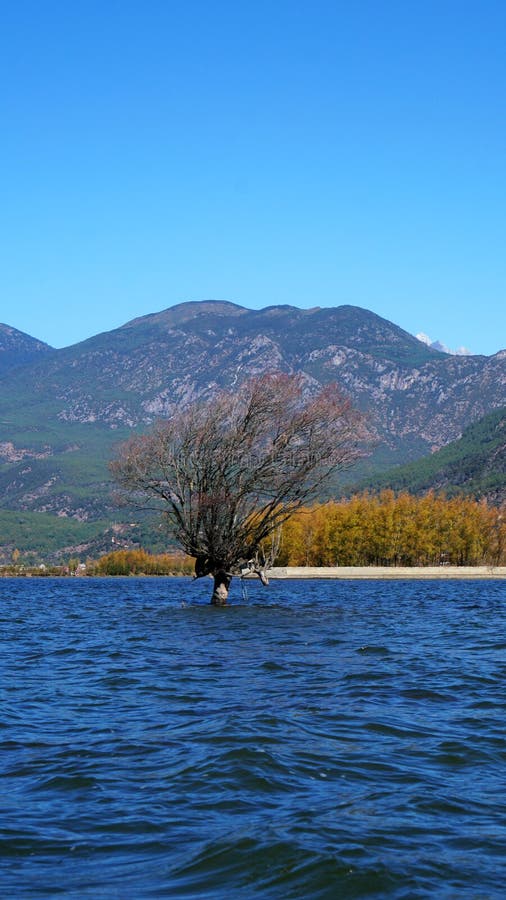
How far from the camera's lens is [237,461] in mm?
51219

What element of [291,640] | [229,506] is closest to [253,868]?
[291,640]

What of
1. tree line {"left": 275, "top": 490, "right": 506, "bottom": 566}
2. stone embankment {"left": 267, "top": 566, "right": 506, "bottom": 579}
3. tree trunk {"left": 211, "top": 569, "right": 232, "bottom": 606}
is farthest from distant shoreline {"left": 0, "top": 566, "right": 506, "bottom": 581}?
tree trunk {"left": 211, "top": 569, "right": 232, "bottom": 606}

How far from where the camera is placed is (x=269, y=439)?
52.3 metres

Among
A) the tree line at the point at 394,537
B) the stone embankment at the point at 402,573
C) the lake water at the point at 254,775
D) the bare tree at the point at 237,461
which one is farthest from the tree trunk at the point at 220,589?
the tree line at the point at 394,537

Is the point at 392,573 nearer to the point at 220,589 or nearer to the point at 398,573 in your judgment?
the point at 398,573

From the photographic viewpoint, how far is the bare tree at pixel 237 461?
51094 millimetres

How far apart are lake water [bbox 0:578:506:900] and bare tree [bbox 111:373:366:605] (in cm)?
2378

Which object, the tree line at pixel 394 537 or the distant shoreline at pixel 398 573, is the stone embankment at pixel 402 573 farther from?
the tree line at pixel 394 537

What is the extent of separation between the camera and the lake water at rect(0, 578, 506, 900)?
9.20 m

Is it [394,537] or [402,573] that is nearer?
[402,573]

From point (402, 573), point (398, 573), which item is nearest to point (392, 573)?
point (398, 573)

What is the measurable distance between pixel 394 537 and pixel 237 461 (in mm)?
118695

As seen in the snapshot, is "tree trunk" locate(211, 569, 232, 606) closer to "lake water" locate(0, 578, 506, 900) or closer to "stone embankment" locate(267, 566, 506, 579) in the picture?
"lake water" locate(0, 578, 506, 900)

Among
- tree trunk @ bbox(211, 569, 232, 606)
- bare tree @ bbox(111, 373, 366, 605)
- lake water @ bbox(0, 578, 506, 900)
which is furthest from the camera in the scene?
tree trunk @ bbox(211, 569, 232, 606)
